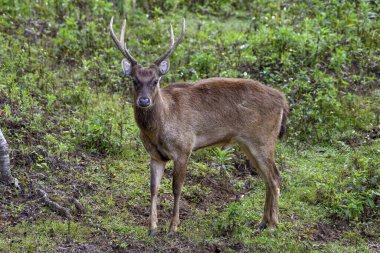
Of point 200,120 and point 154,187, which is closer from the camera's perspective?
point 154,187

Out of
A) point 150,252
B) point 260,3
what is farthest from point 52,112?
point 260,3

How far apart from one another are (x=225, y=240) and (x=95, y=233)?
1.38m

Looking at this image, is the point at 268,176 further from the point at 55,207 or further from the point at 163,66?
the point at 55,207

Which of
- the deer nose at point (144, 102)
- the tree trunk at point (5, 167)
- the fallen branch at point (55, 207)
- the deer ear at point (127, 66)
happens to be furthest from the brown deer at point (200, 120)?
the tree trunk at point (5, 167)

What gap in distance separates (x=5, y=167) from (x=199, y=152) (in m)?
2.87

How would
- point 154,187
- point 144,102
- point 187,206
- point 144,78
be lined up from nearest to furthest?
point 144,102
point 144,78
point 154,187
point 187,206

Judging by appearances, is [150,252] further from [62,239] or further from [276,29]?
[276,29]

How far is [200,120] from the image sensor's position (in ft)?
27.5

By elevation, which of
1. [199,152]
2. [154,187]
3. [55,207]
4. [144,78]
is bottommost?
[199,152]

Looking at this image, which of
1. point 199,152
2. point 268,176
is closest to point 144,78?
point 268,176

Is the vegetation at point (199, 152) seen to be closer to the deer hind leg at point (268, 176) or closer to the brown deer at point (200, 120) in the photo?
the deer hind leg at point (268, 176)

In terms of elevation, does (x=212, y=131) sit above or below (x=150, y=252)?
above

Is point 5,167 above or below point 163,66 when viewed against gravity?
below

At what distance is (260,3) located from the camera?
47.7 ft
